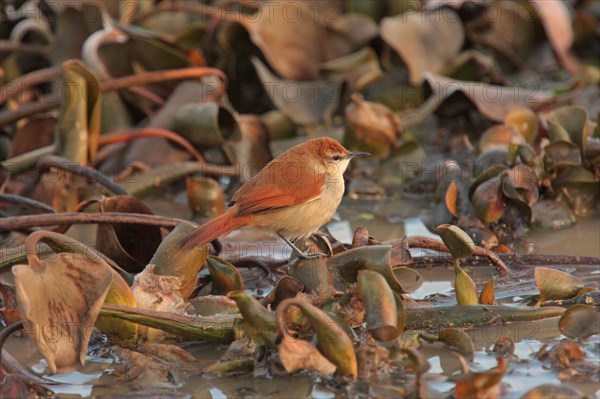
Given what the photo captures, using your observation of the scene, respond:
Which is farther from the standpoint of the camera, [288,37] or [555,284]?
[288,37]

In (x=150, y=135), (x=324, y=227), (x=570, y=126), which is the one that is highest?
(x=570, y=126)

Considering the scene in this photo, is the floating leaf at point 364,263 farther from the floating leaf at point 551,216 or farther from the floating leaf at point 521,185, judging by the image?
the floating leaf at point 551,216

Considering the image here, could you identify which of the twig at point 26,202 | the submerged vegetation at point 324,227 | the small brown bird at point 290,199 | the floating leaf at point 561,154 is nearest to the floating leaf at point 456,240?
the submerged vegetation at point 324,227

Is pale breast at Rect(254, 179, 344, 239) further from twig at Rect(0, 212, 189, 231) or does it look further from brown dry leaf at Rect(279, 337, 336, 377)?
brown dry leaf at Rect(279, 337, 336, 377)

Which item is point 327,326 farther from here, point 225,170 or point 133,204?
point 225,170

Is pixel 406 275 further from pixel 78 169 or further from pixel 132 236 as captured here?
pixel 78 169

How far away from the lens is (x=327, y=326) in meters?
3.56

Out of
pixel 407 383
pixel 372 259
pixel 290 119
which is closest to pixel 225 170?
pixel 290 119

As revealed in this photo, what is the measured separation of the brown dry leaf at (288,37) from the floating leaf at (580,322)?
414 centimetres

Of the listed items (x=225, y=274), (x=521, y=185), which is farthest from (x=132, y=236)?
(x=521, y=185)

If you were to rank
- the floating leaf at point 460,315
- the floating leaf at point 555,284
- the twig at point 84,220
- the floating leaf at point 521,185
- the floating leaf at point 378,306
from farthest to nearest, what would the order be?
the floating leaf at point 521,185 → the twig at point 84,220 → the floating leaf at point 555,284 → the floating leaf at point 460,315 → the floating leaf at point 378,306

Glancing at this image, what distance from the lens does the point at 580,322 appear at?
3.93 metres

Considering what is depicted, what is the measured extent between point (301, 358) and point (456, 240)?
41.0 inches

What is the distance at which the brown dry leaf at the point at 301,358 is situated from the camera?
3.59 meters
